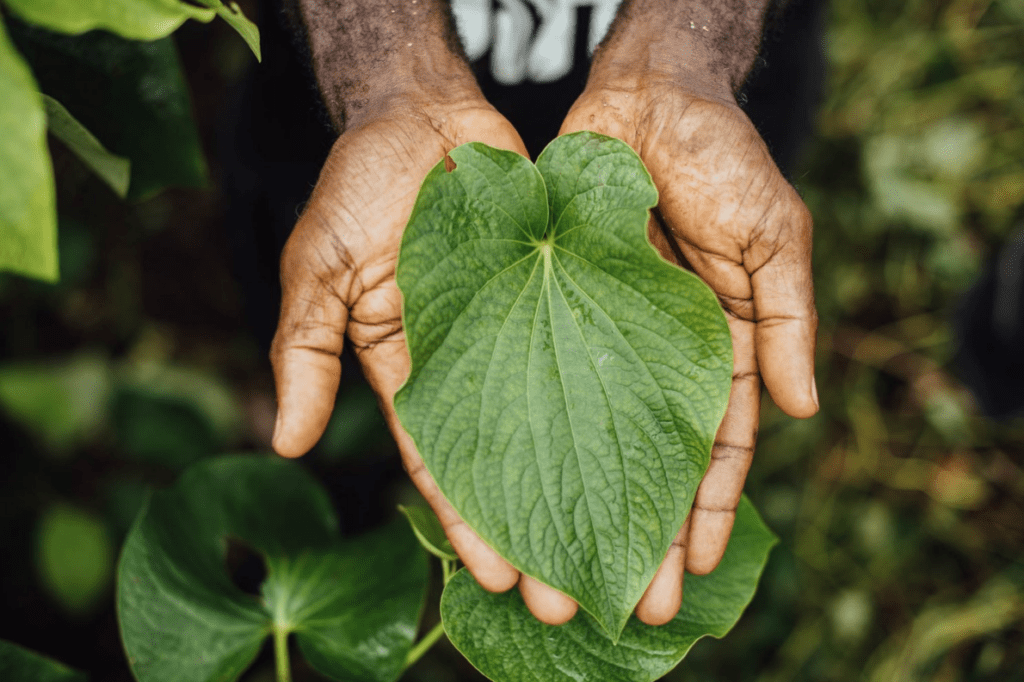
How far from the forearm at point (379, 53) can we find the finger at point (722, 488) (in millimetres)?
396

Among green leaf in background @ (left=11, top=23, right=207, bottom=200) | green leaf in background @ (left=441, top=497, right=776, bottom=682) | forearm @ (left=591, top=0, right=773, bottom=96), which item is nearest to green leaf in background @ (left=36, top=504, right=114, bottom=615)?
green leaf in background @ (left=11, top=23, right=207, bottom=200)

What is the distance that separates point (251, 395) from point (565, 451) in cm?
103

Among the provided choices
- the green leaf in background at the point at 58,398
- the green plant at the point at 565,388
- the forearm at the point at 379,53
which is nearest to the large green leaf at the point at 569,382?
the green plant at the point at 565,388

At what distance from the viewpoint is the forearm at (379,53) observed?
773mm

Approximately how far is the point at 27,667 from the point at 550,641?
1.43 ft

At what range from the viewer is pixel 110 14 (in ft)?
1.18

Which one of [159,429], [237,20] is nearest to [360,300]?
[237,20]

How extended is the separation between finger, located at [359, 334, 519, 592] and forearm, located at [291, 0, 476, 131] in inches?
9.4

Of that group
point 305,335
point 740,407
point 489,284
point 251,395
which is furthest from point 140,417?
point 740,407

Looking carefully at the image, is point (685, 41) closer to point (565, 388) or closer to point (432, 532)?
point (565, 388)

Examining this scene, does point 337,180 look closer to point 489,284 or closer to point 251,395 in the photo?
point 489,284

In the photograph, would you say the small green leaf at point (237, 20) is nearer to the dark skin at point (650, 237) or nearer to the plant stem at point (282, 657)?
the dark skin at point (650, 237)

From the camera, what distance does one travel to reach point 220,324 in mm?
1548

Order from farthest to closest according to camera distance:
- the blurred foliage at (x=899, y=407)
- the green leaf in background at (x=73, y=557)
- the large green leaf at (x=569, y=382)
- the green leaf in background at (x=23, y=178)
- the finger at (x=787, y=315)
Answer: the blurred foliage at (x=899, y=407)
the green leaf in background at (x=73, y=557)
the finger at (x=787, y=315)
the large green leaf at (x=569, y=382)
the green leaf in background at (x=23, y=178)
